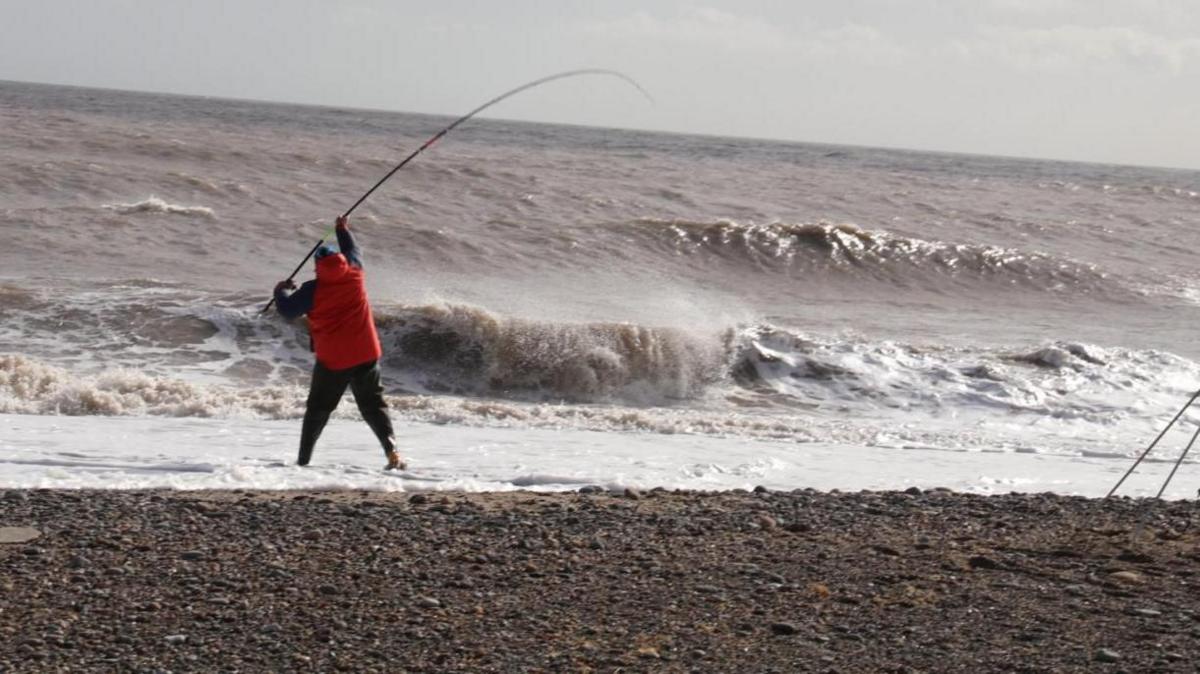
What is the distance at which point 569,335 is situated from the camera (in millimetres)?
13516

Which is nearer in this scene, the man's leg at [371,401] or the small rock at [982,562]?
the small rock at [982,562]

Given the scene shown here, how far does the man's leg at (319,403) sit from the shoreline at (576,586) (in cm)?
113

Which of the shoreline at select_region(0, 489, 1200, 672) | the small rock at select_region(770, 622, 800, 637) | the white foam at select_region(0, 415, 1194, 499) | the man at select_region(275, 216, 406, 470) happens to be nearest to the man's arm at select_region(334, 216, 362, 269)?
the man at select_region(275, 216, 406, 470)

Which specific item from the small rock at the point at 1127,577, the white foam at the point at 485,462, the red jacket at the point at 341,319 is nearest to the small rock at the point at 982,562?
the small rock at the point at 1127,577

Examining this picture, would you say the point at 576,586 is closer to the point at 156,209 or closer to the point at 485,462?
the point at 485,462

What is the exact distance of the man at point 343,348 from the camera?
27.0 ft

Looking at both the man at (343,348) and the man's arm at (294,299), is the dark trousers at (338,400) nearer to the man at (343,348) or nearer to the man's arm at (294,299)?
the man at (343,348)

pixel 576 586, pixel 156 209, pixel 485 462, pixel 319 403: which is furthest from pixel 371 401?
pixel 156 209

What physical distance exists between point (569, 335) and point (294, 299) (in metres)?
5.61

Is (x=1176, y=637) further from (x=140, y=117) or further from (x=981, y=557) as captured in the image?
(x=140, y=117)

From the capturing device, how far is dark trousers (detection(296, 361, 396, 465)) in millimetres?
8398

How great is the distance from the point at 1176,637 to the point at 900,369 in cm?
891

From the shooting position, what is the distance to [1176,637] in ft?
16.5

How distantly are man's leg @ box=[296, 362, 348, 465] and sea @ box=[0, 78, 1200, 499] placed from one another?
0.17 m
